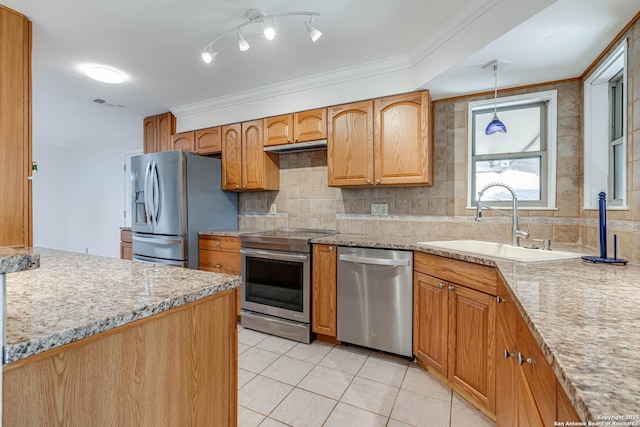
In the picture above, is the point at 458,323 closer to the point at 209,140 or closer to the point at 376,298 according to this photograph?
the point at 376,298

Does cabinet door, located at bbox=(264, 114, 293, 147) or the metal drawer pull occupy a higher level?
cabinet door, located at bbox=(264, 114, 293, 147)

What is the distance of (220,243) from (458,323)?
7.52ft

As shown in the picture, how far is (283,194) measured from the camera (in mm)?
3307

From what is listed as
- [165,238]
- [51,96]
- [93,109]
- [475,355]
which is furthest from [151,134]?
[475,355]

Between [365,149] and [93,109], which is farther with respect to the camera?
[93,109]

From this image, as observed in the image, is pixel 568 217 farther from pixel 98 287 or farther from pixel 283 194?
pixel 98 287

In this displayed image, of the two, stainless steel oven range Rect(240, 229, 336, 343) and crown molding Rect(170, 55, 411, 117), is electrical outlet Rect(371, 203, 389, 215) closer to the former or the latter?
stainless steel oven range Rect(240, 229, 336, 343)

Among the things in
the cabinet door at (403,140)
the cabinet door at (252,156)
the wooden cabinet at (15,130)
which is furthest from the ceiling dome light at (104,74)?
the cabinet door at (403,140)

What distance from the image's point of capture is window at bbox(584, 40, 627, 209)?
171cm

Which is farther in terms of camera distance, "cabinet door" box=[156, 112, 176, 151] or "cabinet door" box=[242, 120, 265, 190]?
"cabinet door" box=[156, 112, 176, 151]

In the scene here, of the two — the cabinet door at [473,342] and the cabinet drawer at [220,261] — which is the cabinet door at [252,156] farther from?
the cabinet door at [473,342]

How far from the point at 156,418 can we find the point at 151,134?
12.5 feet

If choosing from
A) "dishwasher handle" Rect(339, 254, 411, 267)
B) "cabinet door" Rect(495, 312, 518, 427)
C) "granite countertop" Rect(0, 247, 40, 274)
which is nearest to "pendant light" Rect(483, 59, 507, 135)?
"dishwasher handle" Rect(339, 254, 411, 267)

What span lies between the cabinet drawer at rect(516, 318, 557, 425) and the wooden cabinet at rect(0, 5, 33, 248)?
268cm
